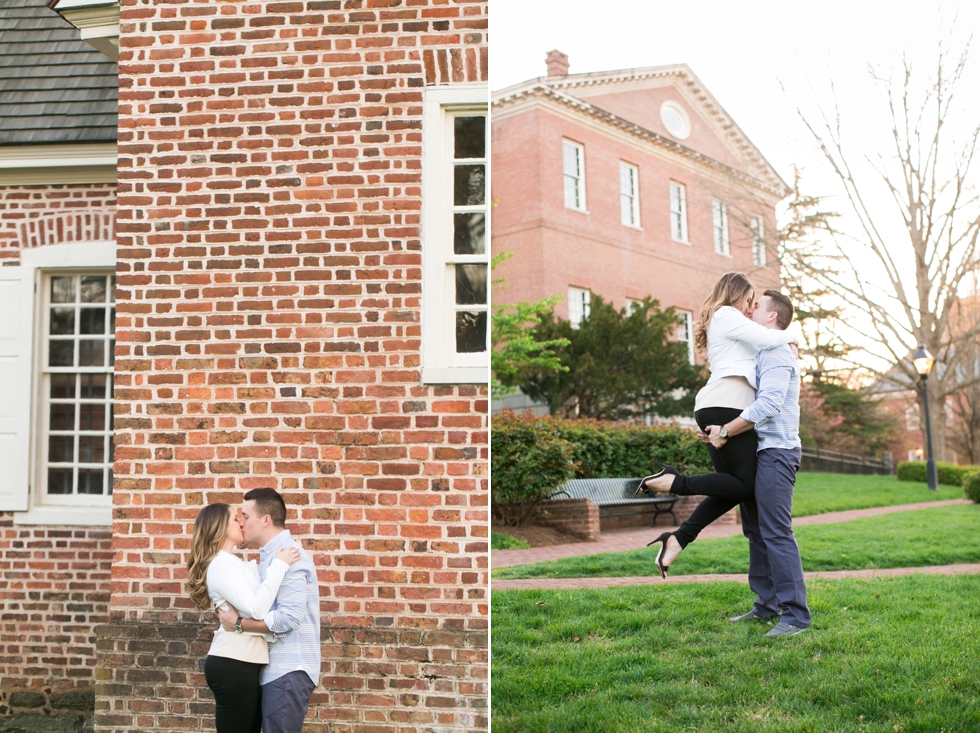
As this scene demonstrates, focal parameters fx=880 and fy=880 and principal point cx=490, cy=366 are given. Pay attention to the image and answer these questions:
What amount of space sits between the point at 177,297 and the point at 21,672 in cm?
349

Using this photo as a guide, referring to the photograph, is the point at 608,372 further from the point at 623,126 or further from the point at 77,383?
the point at 77,383

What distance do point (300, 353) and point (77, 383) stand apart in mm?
2946

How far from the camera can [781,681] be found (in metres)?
4.33

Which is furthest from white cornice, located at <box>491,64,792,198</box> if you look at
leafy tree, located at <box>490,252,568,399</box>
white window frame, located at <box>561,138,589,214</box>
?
leafy tree, located at <box>490,252,568,399</box>

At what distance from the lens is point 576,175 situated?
22953 mm

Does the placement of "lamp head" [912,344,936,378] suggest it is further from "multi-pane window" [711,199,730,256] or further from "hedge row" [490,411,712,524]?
"multi-pane window" [711,199,730,256]

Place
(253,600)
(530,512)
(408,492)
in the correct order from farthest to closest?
1. (530,512)
2. (408,492)
3. (253,600)

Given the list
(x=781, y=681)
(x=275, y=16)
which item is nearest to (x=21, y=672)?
(x=275, y=16)

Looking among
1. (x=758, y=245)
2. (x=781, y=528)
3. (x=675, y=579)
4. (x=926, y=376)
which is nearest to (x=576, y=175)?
(x=758, y=245)

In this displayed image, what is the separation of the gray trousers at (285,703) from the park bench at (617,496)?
8.44 metres

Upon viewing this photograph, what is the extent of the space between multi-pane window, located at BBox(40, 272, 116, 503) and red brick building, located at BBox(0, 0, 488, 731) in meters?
1.95

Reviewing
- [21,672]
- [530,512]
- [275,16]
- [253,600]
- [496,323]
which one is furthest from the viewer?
[496,323]

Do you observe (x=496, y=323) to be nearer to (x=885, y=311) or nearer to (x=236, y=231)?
(x=885, y=311)

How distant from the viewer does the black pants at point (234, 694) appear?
3.86 meters
